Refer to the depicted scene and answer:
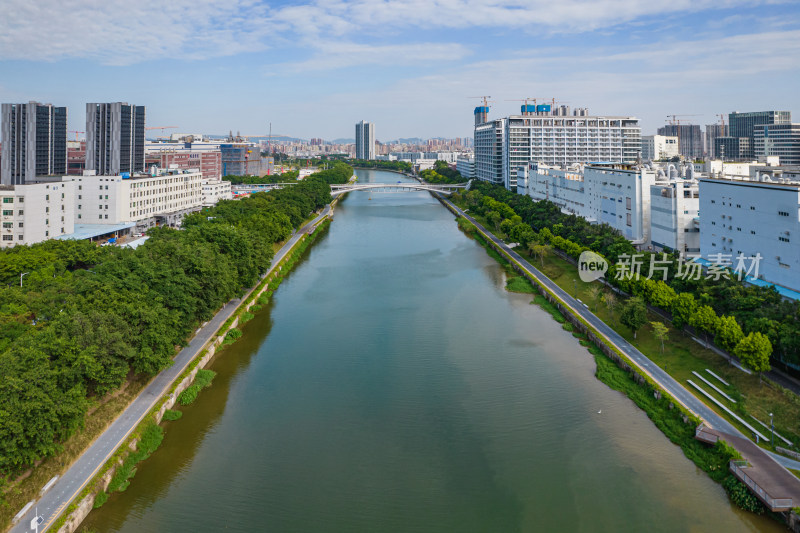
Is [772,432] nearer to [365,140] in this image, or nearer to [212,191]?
[212,191]

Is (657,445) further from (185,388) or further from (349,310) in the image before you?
(349,310)

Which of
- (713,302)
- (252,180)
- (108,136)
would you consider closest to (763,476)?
(713,302)

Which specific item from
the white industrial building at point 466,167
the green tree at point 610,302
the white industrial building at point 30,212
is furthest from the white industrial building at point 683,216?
the white industrial building at point 466,167

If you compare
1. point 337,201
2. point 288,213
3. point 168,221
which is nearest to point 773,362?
point 288,213

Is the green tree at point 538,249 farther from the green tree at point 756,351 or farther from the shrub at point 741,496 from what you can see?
the shrub at point 741,496

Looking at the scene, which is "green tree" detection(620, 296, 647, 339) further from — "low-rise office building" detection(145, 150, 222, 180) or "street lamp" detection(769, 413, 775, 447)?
"low-rise office building" detection(145, 150, 222, 180)

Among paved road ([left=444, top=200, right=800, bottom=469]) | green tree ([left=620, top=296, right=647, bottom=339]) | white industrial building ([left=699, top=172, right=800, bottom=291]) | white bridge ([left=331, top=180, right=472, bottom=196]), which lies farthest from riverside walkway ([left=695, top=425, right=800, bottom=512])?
white bridge ([left=331, top=180, right=472, bottom=196])
